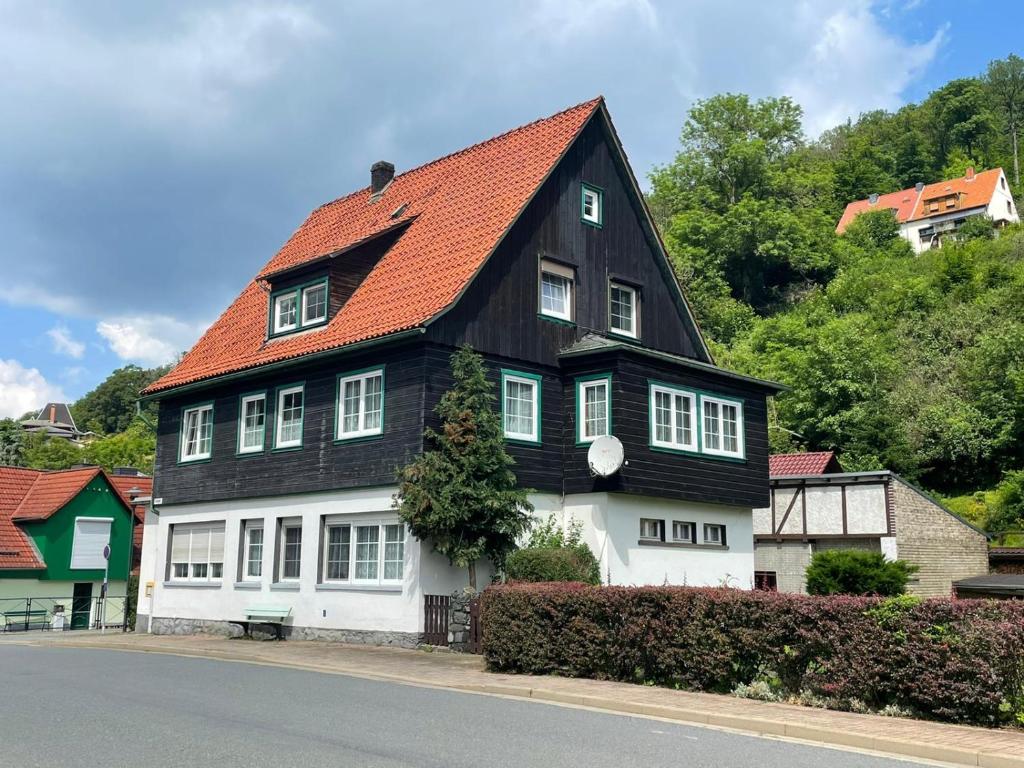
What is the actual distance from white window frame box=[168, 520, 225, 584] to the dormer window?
210 inches

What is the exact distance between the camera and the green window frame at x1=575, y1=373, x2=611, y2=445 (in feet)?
74.4

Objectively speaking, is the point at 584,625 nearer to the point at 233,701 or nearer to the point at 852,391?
the point at 233,701

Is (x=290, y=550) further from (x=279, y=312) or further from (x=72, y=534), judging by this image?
(x=72, y=534)

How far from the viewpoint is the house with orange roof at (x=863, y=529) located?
29.8 meters

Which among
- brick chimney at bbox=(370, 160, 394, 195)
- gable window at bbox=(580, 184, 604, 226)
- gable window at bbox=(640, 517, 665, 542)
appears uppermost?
brick chimney at bbox=(370, 160, 394, 195)

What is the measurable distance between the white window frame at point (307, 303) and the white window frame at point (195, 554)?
5662mm

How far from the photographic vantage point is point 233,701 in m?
12.2

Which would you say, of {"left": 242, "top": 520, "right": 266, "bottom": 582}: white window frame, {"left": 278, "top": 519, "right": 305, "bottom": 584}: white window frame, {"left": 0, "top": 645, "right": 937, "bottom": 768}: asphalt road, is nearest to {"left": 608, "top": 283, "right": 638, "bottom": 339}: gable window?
{"left": 278, "top": 519, "right": 305, "bottom": 584}: white window frame

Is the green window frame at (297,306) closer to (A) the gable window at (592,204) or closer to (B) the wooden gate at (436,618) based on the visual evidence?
(A) the gable window at (592,204)

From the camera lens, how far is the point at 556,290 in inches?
961

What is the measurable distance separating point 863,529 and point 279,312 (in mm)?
17866

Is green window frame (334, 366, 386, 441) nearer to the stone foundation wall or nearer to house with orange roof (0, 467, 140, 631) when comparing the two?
the stone foundation wall

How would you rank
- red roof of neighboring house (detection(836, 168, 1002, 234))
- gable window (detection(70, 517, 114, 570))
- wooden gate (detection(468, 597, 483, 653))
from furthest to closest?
red roof of neighboring house (detection(836, 168, 1002, 234))
gable window (detection(70, 517, 114, 570))
wooden gate (detection(468, 597, 483, 653))

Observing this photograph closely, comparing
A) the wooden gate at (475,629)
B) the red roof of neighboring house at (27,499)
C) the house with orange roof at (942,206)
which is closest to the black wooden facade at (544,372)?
the wooden gate at (475,629)
